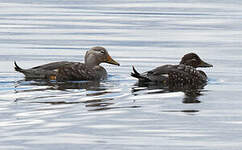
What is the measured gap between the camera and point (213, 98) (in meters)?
12.4

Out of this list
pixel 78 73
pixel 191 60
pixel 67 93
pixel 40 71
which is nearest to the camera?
pixel 67 93

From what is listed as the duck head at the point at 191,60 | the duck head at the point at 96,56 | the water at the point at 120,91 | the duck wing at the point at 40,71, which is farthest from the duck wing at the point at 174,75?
the duck head at the point at 96,56

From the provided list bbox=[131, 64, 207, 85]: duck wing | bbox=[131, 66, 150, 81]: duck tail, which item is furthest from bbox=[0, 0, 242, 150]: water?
bbox=[131, 64, 207, 85]: duck wing

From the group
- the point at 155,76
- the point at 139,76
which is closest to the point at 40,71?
the point at 139,76

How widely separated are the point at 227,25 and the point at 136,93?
12.9m

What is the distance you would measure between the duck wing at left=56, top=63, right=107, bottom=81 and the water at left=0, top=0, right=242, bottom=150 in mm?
255

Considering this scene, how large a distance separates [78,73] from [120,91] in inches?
86.4

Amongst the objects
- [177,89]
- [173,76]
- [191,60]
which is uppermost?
[191,60]

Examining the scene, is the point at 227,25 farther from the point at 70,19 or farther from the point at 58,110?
the point at 58,110

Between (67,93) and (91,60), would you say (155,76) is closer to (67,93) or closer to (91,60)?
(67,93)

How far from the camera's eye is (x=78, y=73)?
15.2 meters

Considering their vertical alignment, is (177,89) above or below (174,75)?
below

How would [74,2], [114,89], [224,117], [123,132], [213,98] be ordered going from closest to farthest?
[123,132] < [224,117] < [213,98] < [114,89] < [74,2]

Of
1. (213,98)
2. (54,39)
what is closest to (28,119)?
(213,98)
